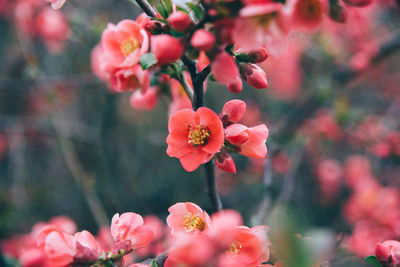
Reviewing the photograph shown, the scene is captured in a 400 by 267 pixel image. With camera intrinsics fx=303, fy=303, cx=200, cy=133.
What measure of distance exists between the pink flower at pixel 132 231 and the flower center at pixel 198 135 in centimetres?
28

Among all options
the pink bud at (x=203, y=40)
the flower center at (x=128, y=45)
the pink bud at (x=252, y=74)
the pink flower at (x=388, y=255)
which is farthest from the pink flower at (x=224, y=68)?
the pink flower at (x=388, y=255)

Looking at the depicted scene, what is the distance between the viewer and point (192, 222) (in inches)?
35.2

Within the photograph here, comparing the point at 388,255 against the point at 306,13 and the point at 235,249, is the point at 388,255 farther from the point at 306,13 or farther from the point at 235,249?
the point at 306,13

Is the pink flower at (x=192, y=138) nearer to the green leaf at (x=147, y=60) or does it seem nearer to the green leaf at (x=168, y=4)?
the green leaf at (x=147, y=60)

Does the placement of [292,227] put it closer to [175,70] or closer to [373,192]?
[175,70]

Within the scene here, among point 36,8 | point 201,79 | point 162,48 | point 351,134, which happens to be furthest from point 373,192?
point 36,8

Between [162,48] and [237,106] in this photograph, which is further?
[237,106]

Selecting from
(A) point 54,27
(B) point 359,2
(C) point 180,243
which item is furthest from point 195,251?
(A) point 54,27

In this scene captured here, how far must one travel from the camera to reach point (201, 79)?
827 millimetres

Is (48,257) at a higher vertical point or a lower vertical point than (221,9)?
lower

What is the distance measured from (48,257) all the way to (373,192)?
2422 millimetres

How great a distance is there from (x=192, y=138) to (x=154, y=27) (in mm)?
333

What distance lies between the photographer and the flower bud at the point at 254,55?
83 centimetres

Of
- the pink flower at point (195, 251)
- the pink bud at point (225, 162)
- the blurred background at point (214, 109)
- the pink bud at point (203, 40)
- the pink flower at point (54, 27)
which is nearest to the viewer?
the pink flower at point (195, 251)
